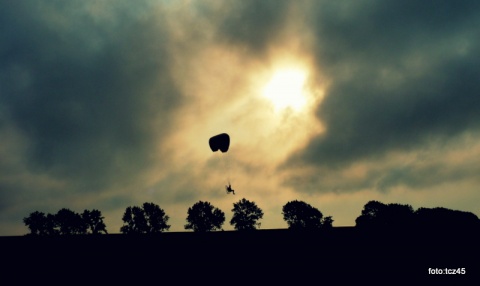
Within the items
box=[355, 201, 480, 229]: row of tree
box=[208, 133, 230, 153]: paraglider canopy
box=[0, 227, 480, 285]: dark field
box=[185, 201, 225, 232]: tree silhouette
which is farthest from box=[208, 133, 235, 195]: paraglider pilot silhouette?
box=[185, 201, 225, 232]: tree silhouette

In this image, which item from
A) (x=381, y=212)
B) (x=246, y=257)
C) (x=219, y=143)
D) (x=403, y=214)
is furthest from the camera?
(x=381, y=212)

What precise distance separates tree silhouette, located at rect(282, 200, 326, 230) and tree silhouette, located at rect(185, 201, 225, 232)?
17.6 metres

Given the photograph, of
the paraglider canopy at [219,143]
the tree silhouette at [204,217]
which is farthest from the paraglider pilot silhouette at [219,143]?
the tree silhouette at [204,217]

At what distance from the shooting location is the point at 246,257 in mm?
13375

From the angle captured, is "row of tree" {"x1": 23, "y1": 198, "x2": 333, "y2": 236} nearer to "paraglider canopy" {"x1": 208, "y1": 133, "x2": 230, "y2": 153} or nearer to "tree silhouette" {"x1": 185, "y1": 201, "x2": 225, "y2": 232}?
"tree silhouette" {"x1": 185, "y1": 201, "x2": 225, "y2": 232}

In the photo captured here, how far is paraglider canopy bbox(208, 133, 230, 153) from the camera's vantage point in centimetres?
2588

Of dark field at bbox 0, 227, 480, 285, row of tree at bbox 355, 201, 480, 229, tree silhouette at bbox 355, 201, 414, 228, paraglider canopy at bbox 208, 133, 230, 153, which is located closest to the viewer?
dark field at bbox 0, 227, 480, 285

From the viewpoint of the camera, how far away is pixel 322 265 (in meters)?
14.3

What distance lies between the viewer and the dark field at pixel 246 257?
11117mm

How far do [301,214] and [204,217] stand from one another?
25.3 m

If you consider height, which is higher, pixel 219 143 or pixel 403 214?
pixel 219 143

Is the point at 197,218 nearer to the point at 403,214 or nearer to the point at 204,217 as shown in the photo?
the point at 204,217

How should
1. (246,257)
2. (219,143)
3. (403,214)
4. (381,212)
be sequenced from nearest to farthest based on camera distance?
(246,257) → (219,143) → (403,214) → (381,212)

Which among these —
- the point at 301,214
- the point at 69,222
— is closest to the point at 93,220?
the point at 69,222
